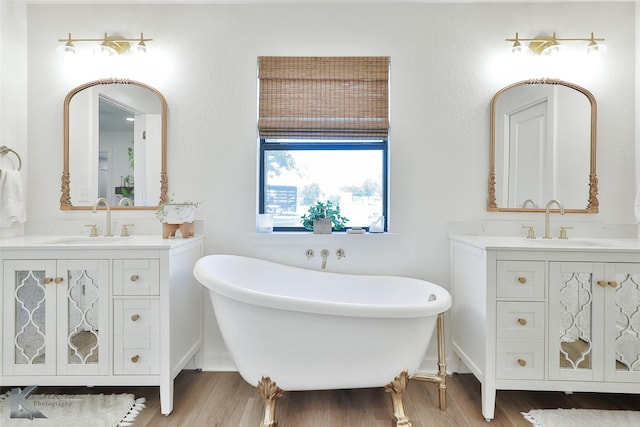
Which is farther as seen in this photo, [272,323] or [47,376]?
[47,376]

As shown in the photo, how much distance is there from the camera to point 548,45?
2.16 m

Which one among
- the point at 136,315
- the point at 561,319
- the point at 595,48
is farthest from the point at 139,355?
the point at 595,48

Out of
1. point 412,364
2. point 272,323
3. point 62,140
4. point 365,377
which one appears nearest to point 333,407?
point 365,377

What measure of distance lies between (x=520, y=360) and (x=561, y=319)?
28cm

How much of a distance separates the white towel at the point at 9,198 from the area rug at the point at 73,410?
0.99 meters

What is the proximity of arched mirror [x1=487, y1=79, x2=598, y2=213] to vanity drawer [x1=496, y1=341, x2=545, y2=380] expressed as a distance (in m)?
0.89

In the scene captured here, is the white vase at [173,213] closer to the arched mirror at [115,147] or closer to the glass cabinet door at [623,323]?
the arched mirror at [115,147]

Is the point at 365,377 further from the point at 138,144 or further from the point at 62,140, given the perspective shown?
the point at 62,140

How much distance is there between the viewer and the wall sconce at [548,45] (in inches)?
83.0

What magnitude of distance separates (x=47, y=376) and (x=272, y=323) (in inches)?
48.9

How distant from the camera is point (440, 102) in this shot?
2.20 metres

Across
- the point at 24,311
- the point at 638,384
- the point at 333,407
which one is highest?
the point at 24,311

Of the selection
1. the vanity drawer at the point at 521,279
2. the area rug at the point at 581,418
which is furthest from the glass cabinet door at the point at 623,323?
the vanity drawer at the point at 521,279

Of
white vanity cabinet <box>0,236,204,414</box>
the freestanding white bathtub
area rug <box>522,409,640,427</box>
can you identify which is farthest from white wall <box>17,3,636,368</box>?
area rug <box>522,409,640,427</box>
